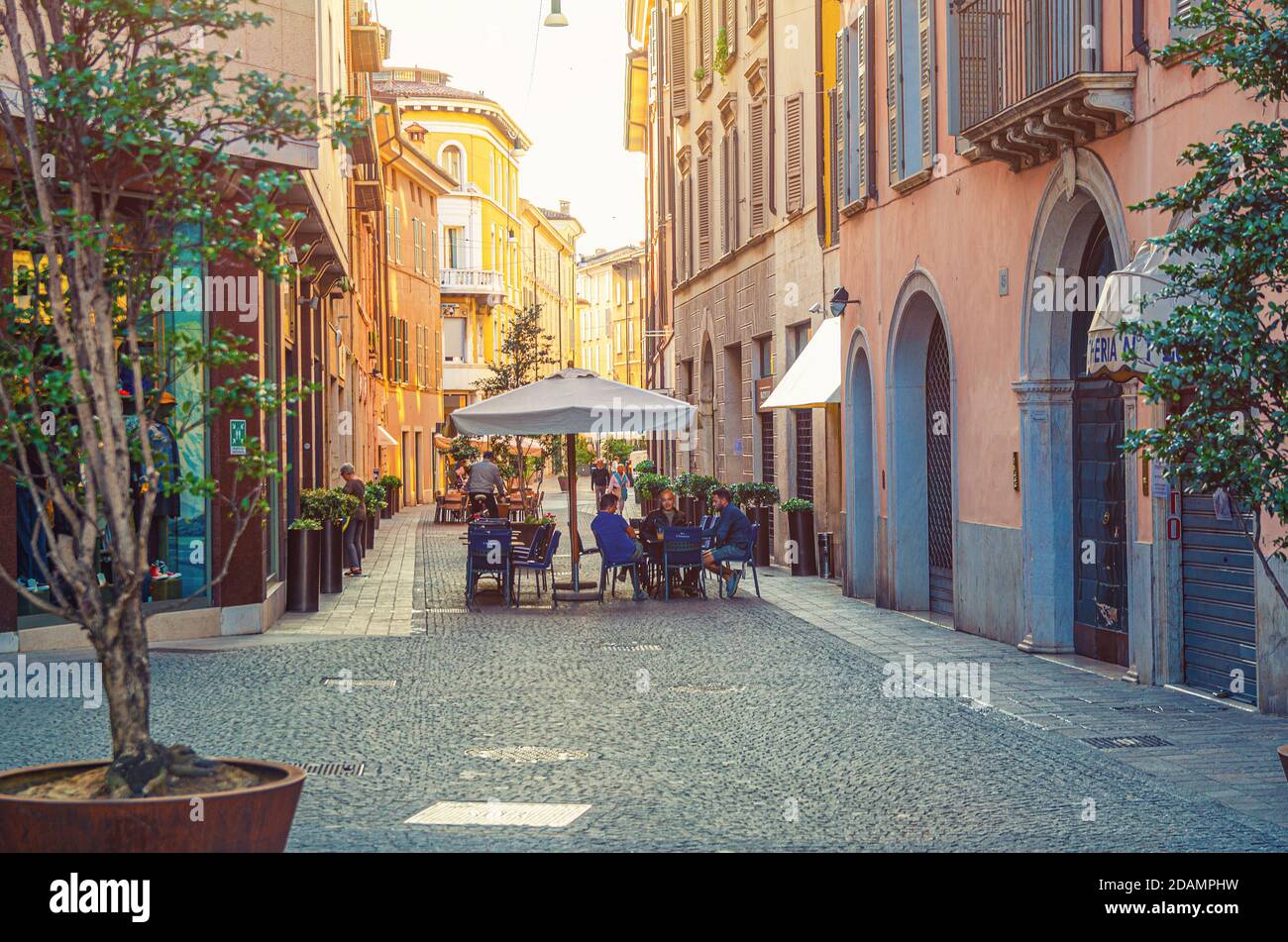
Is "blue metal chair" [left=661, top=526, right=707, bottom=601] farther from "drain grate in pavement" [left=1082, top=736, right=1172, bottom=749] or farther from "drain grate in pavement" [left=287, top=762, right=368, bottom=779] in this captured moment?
"drain grate in pavement" [left=287, top=762, right=368, bottom=779]

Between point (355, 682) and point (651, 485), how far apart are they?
22.1 metres

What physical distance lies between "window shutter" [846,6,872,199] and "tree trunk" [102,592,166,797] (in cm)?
1414

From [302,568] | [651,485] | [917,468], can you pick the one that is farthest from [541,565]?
[651,485]

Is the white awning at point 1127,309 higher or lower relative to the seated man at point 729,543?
higher

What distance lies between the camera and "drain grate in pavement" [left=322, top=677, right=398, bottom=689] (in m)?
12.0

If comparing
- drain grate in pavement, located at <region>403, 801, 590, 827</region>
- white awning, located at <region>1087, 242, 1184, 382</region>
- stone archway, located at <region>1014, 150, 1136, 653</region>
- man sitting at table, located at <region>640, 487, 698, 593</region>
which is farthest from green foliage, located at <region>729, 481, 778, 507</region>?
drain grate in pavement, located at <region>403, 801, 590, 827</region>

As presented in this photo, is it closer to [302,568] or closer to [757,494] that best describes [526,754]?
[302,568]

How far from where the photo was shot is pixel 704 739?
9.68 metres

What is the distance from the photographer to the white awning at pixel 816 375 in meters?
20.9

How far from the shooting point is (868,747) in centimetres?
936

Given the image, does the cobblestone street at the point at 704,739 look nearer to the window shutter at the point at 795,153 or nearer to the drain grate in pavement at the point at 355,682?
the drain grate in pavement at the point at 355,682

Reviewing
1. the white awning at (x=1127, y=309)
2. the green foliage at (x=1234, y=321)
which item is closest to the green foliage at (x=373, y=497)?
the white awning at (x=1127, y=309)

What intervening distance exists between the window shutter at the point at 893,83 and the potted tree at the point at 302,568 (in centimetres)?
726

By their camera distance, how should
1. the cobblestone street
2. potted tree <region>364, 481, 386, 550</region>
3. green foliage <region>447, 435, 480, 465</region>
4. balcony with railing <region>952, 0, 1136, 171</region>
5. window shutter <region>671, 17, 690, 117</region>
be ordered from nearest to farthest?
the cobblestone street < balcony with railing <region>952, 0, 1136, 171</region> < potted tree <region>364, 481, 386, 550</region> < window shutter <region>671, 17, 690, 117</region> < green foliage <region>447, 435, 480, 465</region>
